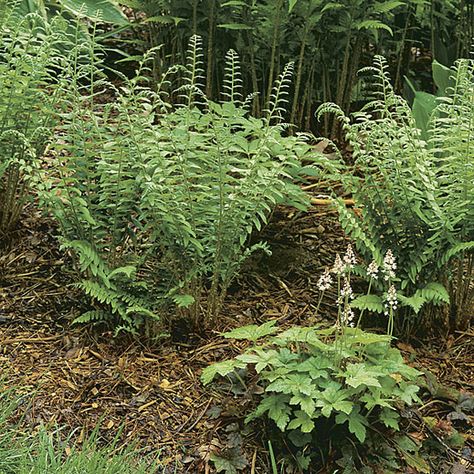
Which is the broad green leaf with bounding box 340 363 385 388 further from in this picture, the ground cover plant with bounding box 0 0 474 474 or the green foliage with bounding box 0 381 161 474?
the green foliage with bounding box 0 381 161 474

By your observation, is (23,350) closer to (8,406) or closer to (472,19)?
(8,406)

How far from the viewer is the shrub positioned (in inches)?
130

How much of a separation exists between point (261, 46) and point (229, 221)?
1.57m

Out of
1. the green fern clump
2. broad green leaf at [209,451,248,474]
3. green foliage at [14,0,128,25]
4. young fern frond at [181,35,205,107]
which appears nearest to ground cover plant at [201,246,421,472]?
broad green leaf at [209,451,248,474]

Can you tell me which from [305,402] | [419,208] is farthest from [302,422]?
[419,208]

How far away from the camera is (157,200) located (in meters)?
3.28

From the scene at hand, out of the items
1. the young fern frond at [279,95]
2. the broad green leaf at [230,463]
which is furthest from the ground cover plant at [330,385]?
the young fern frond at [279,95]

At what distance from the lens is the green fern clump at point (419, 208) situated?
3.29m

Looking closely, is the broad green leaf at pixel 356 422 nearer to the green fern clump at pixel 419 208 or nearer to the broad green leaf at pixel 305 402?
the broad green leaf at pixel 305 402

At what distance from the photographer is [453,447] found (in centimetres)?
305

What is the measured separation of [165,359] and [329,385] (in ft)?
2.53

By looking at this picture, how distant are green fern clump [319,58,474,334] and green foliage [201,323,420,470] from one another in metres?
0.32

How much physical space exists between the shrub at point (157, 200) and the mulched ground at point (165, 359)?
16cm

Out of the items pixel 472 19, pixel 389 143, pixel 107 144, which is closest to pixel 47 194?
pixel 107 144
